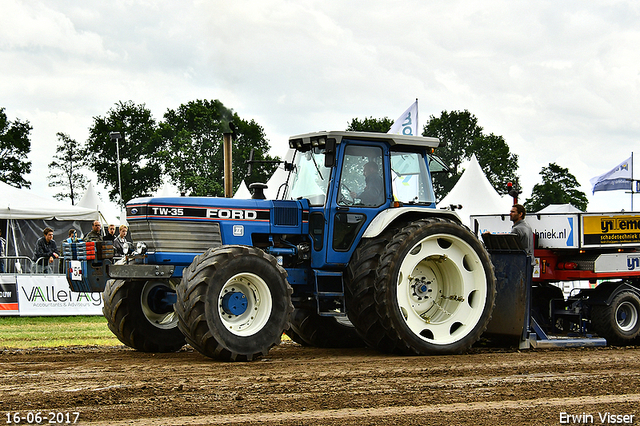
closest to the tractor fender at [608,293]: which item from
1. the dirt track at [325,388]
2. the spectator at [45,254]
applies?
the dirt track at [325,388]

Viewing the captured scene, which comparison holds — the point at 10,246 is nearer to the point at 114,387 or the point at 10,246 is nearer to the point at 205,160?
the point at 114,387

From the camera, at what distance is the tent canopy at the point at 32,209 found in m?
20.0

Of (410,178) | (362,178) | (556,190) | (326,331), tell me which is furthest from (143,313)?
(556,190)

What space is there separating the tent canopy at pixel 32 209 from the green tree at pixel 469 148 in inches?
1493

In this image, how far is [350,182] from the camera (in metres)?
8.30

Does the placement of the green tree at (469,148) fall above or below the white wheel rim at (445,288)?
above

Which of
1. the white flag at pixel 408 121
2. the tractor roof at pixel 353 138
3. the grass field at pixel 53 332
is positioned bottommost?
the grass field at pixel 53 332

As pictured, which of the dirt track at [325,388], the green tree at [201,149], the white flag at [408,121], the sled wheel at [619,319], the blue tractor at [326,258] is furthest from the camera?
the green tree at [201,149]

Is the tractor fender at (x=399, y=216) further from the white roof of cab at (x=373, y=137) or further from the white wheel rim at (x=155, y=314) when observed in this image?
the white wheel rim at (x=155, y=314)

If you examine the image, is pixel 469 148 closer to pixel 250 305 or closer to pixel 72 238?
pixel 72 238

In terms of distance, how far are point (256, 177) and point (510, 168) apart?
24.2 m

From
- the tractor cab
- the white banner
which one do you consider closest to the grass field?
the white banner

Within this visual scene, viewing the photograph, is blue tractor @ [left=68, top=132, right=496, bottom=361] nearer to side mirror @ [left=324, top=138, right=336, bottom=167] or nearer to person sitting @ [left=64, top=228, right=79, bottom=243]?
side mirror @ [left=324, top=138, right=336, bottom=167]

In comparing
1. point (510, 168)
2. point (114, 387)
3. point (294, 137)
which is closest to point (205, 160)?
point (510, 168)
